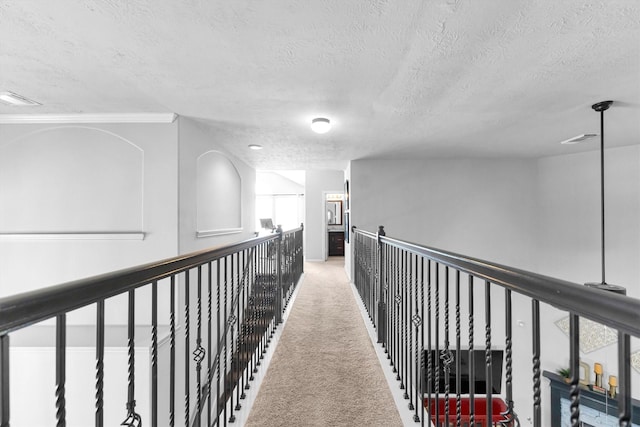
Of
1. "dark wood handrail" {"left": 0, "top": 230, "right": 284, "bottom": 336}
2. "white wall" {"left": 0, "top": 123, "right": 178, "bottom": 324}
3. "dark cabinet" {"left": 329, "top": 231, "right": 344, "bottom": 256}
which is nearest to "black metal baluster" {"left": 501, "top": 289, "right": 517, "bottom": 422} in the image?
"dark wood handrail" {"left": 0, "top": 230, "right": 284, "bottom": 336}

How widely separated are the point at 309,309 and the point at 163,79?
8.87 feet

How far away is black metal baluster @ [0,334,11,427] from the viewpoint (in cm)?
50

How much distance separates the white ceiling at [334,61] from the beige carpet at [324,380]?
2.07 m

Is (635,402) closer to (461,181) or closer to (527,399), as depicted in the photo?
(527,399)

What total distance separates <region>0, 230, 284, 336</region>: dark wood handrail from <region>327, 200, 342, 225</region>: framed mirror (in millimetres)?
8909

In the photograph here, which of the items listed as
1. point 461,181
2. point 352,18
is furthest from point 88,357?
point 461,181

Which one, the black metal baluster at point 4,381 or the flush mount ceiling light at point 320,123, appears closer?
the black metal baluster at point 4,381

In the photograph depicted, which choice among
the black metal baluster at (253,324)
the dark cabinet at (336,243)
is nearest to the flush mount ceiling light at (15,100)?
the black metal baluster at (253,324)

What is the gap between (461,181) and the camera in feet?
17.7

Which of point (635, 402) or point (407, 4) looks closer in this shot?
point (407, 4)

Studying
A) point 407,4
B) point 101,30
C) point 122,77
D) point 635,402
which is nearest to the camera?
point 407,4

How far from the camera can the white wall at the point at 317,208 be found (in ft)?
27.7

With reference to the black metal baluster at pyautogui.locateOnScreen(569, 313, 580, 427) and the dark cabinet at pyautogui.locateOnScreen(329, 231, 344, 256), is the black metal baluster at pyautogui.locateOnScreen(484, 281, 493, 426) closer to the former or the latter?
the black metal baluster at pyautogui.locateOnScreen(569, 313, 580, 427)

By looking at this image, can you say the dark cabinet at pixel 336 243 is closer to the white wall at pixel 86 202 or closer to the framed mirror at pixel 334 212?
the framed mirror at pixel 334 212
